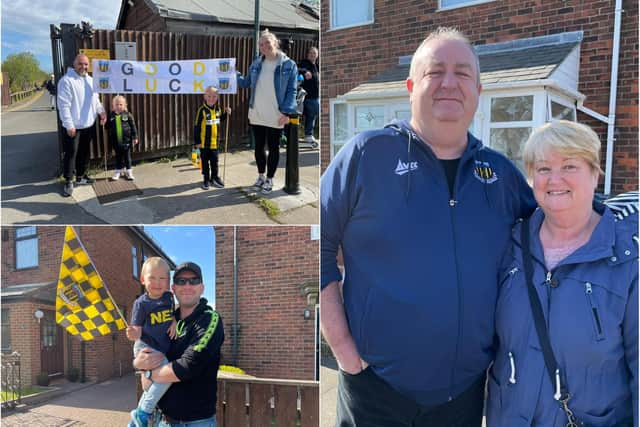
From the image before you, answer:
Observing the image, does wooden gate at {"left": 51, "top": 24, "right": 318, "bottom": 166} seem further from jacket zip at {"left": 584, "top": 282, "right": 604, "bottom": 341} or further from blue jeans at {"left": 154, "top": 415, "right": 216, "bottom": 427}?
jacket zip at {"left": 584, "top": 282, "right": 604, "bottom": 341}

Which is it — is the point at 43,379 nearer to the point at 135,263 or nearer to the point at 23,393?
the point at 23,393

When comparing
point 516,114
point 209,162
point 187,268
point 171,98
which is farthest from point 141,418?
point 516,114

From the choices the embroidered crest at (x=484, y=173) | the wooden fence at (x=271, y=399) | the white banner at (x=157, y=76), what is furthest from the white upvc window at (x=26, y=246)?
the embroidered crest at (x=484, y=173)

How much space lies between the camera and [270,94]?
331cm

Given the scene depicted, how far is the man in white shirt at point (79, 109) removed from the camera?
3354mm

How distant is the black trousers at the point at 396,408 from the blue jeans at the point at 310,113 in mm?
1949

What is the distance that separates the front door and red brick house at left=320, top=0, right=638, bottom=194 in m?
3.23

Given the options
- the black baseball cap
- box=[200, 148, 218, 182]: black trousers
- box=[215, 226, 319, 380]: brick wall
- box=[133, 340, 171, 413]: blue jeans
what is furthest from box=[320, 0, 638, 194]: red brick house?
box=[133, 340, 171, 413]: blue jeans

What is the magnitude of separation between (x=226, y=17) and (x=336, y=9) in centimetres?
274

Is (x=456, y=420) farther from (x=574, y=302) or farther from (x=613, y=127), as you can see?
(x=613, y=127)

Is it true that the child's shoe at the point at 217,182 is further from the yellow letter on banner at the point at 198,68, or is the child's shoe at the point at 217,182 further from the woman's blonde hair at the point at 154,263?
the yellow letter on banner at the point at 198,68

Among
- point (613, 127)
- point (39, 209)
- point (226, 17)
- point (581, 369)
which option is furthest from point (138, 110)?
point (613, 127)

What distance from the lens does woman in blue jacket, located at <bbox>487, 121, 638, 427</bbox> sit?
1502 mm

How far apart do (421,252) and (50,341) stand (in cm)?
221
